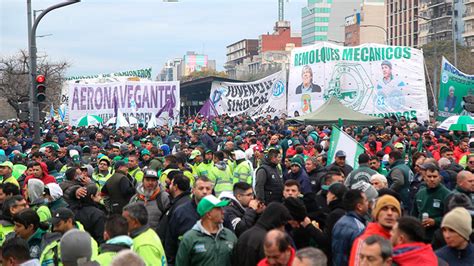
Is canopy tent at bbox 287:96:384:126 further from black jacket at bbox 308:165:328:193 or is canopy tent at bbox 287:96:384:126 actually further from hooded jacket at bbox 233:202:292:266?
hooded jacket at bbox 233:202:292:266

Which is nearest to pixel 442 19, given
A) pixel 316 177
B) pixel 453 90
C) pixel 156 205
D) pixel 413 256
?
pixel 453 90

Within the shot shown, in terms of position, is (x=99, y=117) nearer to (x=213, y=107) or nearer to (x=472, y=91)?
(x=213, y=107)

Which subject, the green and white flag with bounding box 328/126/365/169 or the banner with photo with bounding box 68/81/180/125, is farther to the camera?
the banner with photo with bounding box 68/81/180/125

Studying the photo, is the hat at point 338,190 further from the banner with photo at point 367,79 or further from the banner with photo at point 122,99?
the banner with photo at point 122,99

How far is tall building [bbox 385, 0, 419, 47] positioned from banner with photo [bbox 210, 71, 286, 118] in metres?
84.6

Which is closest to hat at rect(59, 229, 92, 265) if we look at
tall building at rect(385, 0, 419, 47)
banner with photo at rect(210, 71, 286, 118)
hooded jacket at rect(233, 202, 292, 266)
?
hooded jacket at rect(233, 202, 292, 266)

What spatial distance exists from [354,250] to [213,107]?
1219 inches

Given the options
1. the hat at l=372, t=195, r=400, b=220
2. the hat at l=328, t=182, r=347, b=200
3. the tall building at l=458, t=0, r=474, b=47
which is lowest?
the hat at l=328, t=182, r=347, b=200

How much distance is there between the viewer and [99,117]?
3572cm

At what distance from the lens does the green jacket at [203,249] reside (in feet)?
22.2

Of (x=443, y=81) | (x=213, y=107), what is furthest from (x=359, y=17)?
(x=443, y=81)

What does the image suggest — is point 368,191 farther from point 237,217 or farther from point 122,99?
point 122,99

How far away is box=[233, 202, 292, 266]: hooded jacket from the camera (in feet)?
21.7

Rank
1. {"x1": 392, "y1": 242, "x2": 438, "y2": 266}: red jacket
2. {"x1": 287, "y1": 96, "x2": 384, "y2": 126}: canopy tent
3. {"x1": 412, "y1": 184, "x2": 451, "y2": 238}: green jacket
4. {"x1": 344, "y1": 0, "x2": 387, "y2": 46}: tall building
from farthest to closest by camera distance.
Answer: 1. {"x1": 344, "y1": 0, "x2": 387, "y2": 46}: tall building
2. {"x1": 287, "y1": 96, "x2": 384, "y2": 126}: canopy tent
3. {"x1": 412, "y1": 184, "x2": 451, "y2": 238}: green jacket
4. {"x1": 392, "y1": 242, "x2": 438, "y2": 266}: red jacket
